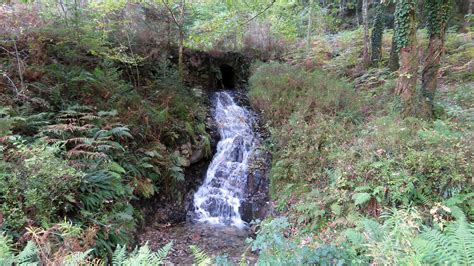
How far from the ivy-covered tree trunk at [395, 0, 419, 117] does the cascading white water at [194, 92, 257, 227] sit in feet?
13.5

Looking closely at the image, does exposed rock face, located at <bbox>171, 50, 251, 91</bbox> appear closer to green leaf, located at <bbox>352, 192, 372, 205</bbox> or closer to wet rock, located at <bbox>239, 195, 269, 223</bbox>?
wet rock, located at <bbox>239, 195, 269, 223</bbox>

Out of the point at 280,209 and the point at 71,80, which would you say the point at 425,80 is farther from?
the point at 71,80

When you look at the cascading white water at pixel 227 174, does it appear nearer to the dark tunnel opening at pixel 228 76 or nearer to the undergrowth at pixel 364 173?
the undergrowth at pixel 364 173

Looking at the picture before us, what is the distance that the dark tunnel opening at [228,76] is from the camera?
13.1 meters

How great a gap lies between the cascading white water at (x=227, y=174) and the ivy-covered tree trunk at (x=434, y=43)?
15.3ft

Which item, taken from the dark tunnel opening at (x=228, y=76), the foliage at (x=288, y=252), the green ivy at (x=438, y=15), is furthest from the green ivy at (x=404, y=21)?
the dark tunnel opening at (x=228, y=76)

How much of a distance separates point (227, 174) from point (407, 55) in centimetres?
530

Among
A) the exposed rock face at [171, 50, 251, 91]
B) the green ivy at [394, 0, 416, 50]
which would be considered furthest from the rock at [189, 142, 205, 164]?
the green ivy at [394, 0, 416, 50]

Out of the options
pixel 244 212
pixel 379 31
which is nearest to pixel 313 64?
pixel 379 31

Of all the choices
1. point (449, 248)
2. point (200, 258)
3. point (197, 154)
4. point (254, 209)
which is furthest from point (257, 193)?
point (449, 248)

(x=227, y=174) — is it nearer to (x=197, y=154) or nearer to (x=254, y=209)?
(x=197, y=154)

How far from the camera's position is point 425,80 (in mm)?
7441

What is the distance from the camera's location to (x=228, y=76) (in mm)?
13297

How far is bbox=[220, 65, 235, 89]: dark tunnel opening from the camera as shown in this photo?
13.1m
